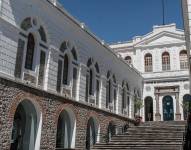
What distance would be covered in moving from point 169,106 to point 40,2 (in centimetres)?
2071

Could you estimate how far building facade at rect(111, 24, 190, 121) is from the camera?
32.8 metres

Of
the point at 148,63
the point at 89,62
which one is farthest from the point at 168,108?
the point at 89,62

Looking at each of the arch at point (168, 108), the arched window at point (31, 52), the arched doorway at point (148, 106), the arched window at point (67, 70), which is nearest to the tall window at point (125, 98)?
the arched doorway at point (148, 106)

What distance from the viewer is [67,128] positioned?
63.8ft

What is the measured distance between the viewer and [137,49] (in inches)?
1394

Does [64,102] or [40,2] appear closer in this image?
[40,2]

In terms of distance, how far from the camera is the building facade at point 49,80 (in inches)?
572

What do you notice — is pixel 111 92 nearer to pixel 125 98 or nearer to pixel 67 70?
pixel 125 98

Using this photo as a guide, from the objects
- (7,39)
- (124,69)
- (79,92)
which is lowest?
(79,92)

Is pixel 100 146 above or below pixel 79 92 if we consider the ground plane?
below

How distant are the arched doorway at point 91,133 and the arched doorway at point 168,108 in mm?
12531

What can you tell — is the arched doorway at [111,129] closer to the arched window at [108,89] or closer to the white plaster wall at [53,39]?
the arched window at [108,89]

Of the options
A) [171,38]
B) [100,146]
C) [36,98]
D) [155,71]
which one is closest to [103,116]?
[100,146]

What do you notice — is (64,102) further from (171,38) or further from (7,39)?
(171,38)
